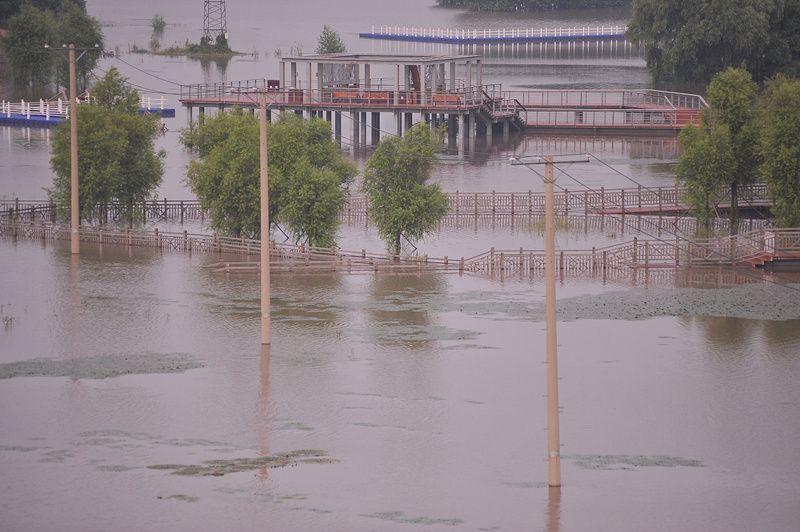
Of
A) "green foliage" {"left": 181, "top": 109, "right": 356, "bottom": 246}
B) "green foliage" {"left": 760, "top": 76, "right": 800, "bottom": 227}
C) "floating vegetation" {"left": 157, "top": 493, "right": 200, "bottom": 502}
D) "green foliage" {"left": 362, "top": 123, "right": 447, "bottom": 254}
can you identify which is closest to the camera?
"floating vegetation" {"left": 157, "top": 493, "right": 200, "bottom": 502}

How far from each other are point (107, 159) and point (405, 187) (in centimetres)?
1243

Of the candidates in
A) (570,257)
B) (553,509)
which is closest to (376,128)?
(570,257)

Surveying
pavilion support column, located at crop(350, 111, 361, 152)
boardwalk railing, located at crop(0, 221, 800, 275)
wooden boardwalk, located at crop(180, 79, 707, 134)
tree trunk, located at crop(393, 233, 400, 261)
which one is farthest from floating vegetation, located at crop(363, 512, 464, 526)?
pavilion support column, located at crop(350, 111, 361, 152)

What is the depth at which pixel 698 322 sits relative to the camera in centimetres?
4400

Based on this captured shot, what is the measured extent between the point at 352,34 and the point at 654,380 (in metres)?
165

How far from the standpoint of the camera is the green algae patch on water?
37.1 m

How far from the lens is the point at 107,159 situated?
189ft

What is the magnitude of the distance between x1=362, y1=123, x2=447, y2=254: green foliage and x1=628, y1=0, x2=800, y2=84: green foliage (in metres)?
50.6

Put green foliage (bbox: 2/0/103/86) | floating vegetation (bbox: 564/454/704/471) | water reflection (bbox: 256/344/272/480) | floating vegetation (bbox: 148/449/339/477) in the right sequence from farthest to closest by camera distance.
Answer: green foliage (bbox: 2/0/103/86) < water reflection (bbox: 256/344/272/480) < floating vegetation (bbox: 564/454/704/471) < floating vegetation (bbox: 148/449/339/477)

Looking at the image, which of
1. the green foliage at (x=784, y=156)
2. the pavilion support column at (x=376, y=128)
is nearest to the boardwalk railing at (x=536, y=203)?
the green foliage at (x=784, y=156)

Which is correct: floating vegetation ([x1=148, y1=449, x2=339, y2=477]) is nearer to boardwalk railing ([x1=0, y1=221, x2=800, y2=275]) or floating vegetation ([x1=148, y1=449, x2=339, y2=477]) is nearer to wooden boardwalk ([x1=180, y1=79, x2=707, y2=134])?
boardwalk railing ([x1=0, y1=221, x2=800, y2=275])

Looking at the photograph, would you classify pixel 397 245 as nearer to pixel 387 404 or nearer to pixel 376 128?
→ pixel 387 404

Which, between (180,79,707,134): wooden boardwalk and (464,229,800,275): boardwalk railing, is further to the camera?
(180,79,707,134): wooden boardwalk

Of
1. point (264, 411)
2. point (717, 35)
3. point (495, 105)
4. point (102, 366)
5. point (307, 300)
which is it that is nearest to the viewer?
point (264, 411)
